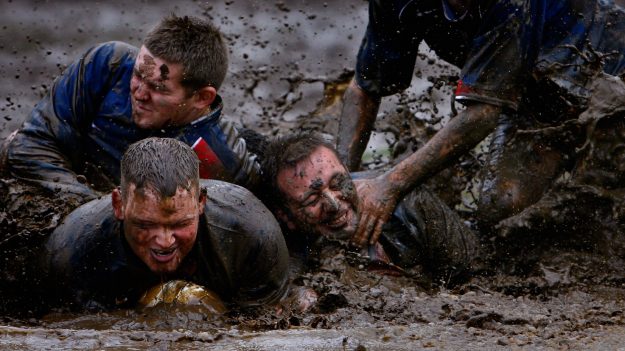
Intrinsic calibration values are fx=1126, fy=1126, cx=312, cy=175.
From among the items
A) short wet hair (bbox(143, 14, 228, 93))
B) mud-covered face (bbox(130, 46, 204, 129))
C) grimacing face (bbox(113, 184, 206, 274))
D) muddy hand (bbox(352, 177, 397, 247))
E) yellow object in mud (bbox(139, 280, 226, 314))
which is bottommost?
yellow object in mud (bbox(139, 280, 226, 314))

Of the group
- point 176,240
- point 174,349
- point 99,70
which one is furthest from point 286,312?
point 99,70

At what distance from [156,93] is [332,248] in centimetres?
112

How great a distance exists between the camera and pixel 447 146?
525 centimetres

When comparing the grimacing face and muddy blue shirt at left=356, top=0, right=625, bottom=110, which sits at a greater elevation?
muddy blue shirt at left=356, top=0, right=625, bottom=110

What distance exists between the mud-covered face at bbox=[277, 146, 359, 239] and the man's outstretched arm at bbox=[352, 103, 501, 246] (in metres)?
0.07

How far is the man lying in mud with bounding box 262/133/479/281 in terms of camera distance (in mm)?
5312

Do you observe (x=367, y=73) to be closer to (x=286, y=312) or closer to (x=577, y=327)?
(x=286, y=312)

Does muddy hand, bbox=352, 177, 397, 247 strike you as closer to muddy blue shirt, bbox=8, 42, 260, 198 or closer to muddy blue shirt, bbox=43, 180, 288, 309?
muddy blue shirt, bbox=8, 42, 260, 198

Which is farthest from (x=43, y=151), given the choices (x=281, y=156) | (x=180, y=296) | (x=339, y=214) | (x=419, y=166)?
(x=419, y=166)

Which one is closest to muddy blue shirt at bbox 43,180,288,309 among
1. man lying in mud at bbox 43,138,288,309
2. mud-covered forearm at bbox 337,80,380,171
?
man lying in mud at bbox 43,138,288,309

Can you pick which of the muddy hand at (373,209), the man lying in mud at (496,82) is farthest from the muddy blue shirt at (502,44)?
the muddy hand at (373,209)

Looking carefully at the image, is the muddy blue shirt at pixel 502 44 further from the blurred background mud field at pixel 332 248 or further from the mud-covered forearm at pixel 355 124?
the blurred background mud field at pixel 332 248

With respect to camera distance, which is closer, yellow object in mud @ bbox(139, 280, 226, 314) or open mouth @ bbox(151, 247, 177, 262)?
open mouth @ bbox(151, 247, 177, 262)

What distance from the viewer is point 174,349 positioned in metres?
3.74
